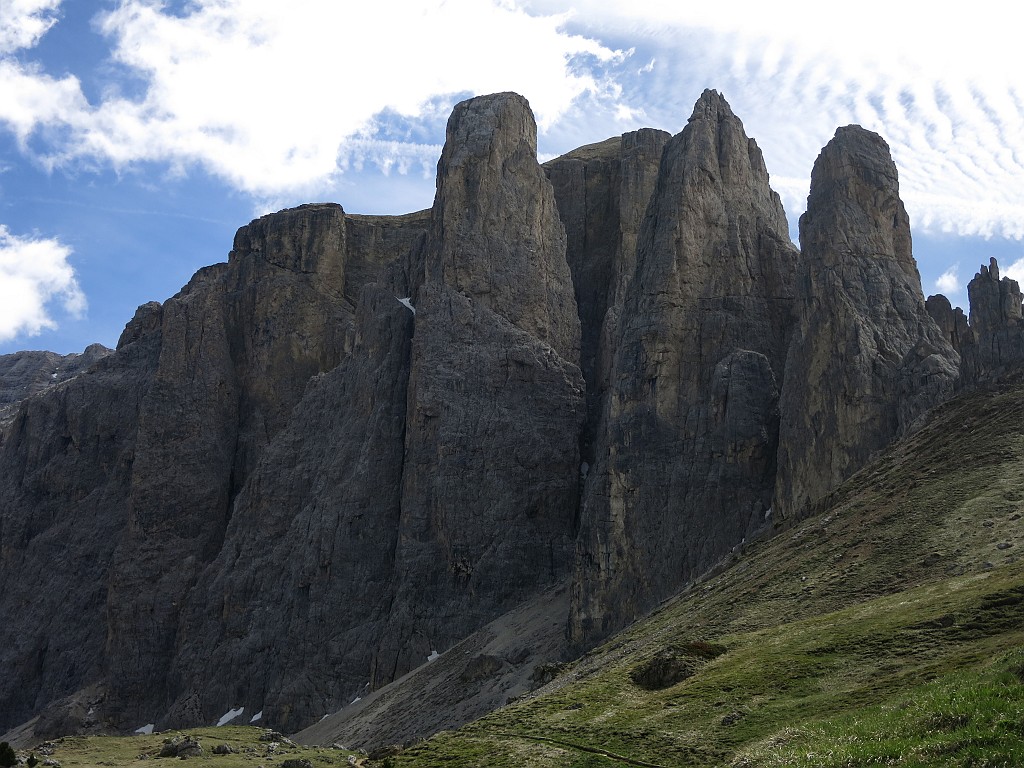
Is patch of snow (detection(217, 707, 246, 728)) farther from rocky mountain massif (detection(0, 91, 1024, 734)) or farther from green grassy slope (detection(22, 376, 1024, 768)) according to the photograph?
green grassy slope (detection(22, 376, 1024, 768))

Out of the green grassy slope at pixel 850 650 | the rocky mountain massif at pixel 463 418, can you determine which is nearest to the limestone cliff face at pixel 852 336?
the rocky mountain massif at pixel 463 418

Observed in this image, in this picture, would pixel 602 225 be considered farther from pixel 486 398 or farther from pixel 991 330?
pixel 991 330

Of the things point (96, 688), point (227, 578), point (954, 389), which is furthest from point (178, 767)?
point (96, 688)

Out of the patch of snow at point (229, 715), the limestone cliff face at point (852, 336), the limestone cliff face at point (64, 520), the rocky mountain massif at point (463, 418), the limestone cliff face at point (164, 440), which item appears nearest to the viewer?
A: the limestone cliff face at point (852, 336)

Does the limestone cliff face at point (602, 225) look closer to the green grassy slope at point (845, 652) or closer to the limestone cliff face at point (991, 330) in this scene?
the limestone cliff face at point (991, 330)

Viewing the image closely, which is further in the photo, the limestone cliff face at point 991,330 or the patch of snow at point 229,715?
the patch of snow at point 229,715

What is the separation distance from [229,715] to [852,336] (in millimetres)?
64452

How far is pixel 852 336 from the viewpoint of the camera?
3255 inches

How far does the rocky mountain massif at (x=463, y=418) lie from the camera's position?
87000mm

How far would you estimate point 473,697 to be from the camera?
8644 cm

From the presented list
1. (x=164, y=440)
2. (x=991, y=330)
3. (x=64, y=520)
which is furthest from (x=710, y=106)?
(x=64, y=520)

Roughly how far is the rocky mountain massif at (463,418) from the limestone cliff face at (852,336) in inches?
9.3

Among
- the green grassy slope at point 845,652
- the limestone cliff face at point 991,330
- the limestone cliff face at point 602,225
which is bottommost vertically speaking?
the green grassy slope at point 845,652

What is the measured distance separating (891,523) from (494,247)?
227 feet
